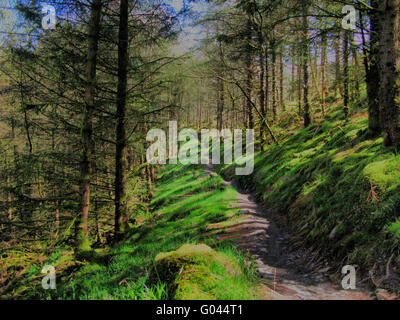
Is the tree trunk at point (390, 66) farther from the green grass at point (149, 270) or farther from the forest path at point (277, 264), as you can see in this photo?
the green grass at point (149, 270)

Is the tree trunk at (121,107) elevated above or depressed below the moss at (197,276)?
above

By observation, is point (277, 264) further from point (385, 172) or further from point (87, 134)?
point (87, 134)

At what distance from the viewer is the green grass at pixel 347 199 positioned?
341cm

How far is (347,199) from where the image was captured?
4574 millimetres

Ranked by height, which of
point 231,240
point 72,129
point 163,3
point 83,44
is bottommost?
point 231,240

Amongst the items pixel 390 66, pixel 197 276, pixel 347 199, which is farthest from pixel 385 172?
pixel 197 276

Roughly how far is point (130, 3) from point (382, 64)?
23.0 feet

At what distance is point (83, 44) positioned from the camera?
680cm

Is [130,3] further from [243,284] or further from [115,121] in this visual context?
[243,284]

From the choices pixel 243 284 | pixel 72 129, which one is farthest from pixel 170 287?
pixel 72 129

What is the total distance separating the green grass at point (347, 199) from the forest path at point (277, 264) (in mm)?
445

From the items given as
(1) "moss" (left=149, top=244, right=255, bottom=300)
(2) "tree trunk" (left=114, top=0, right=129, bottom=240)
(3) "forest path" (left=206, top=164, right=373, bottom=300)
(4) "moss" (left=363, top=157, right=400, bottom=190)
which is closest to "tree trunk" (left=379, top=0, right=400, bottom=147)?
(4) "moss" (left=363, top=157, right=400, bottom=190)

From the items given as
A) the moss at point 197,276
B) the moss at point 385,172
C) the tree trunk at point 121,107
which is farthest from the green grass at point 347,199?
the tree trunk at point 121,107

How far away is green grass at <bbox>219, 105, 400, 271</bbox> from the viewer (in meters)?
3.41
